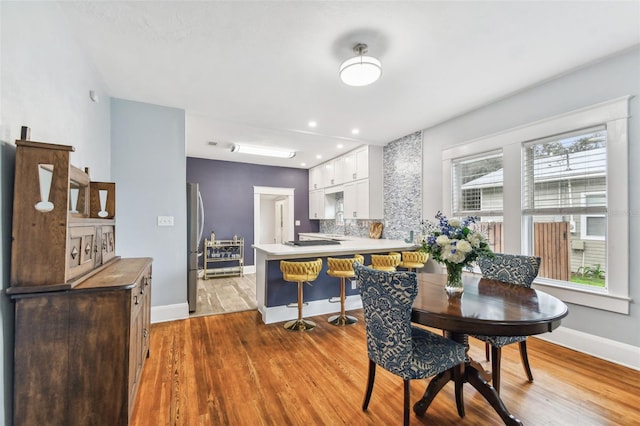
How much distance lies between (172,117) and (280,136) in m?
1.68

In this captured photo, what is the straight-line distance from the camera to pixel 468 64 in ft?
8.14

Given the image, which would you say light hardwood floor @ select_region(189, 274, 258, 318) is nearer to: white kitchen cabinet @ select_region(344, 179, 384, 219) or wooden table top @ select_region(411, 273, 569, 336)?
white kitchen cabinet @ select_region(344, 179, 384, 219)

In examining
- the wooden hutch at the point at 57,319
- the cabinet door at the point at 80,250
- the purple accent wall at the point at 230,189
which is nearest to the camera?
the wooden hutch at the point at 57,319

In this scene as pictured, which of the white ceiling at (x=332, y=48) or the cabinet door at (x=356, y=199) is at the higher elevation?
the white ceiling at (x=332, y=48)

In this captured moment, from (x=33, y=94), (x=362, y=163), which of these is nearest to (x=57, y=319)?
(x=33, y=94)

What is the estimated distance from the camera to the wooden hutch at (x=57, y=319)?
4.05 ft

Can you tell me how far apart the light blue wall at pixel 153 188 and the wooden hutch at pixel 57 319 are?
6.86 feet

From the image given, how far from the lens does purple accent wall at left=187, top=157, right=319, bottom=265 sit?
6164 mm

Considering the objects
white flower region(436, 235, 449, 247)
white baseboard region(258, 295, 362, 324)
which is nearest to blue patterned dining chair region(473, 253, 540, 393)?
white flower region(436, 235, 449, 247)

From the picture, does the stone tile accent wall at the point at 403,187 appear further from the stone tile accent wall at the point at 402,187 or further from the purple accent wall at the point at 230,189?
the purple accent wall at the point at 230,189

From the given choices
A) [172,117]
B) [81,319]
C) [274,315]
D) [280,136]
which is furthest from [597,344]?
A: [172,117]

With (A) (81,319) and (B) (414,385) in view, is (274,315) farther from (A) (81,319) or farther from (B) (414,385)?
(A) (81,319)

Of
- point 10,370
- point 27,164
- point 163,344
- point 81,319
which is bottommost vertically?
point 163,344

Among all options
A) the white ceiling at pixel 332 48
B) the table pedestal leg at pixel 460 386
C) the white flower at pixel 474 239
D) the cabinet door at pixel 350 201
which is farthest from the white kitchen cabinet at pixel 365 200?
the table pedestal leg at pixel 460 386
